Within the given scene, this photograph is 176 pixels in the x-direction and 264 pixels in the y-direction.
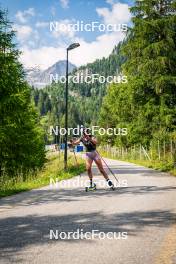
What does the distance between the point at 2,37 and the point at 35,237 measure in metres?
16.5

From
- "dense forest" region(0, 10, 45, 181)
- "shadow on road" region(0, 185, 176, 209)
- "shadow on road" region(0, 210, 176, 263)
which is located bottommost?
"shadow on road" region(0, 185, 176, 209)

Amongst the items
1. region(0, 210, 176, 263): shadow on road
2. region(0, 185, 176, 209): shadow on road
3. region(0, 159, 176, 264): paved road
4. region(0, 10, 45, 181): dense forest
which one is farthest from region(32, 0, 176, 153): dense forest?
region(0, 210, 176, 263): shadow on road

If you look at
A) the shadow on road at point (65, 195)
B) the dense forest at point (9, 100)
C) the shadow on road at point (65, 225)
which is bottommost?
the shadow on road at point (65, 195)

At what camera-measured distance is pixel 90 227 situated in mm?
7668

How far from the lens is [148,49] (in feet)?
84.7

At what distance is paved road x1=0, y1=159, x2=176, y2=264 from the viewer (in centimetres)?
584

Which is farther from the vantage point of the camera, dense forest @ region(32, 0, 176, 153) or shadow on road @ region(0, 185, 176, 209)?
dense forest @ region(32, 0, 176, 153)

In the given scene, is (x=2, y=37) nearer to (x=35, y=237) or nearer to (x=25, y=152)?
(x=25, y=152)

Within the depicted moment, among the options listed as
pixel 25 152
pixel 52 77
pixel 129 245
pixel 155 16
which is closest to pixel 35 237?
pixel 129 245

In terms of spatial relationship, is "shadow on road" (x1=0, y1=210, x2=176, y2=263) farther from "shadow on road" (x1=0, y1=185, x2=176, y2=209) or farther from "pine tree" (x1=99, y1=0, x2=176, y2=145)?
"pine tree" (x1=99, y1=0, x2=176, y2=145)

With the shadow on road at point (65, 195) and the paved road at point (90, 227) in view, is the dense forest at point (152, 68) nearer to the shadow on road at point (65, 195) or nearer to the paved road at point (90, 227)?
the shadow on road at point (65, 195)

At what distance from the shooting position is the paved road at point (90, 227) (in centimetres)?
584

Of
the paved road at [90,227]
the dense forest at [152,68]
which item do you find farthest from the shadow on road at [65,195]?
the dense forest at [152,68]

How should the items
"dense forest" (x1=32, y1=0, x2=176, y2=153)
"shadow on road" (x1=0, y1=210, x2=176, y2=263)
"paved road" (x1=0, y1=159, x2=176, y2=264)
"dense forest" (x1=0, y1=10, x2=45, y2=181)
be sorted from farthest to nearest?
"dense forest" (x1=32, y1=0, x2=176, y2=153) < "dense forest" (x1=0, y1=10, x2=45, y2=181) < "shadow on road" (x1=0, y1=210, x2=176, y2=263) < "paved road" (x1=0, y1=159, x2=176, y2=264)
